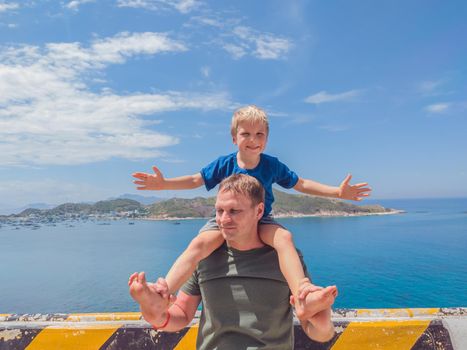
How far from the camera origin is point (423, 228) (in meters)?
122

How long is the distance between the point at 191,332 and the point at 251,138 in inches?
59.1

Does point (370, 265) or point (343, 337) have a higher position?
point (343, 337)

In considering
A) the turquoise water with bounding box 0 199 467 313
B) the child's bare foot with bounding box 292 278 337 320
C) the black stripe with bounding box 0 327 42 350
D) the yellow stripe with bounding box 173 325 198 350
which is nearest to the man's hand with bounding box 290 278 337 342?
the child's bare foot with bounding box 292 278 337 320

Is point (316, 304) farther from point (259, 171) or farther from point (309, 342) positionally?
point (259, 171)

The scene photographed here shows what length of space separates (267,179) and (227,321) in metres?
1.26

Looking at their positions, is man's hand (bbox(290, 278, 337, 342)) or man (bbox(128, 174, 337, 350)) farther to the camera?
man (bbox(128, 174, 337, 350))

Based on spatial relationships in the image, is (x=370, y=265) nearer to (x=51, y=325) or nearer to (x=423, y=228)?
(x=423, y=228)

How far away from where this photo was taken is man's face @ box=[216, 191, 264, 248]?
87.0 inches

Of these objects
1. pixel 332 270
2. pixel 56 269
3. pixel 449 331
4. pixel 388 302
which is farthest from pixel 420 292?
pixel 56 269

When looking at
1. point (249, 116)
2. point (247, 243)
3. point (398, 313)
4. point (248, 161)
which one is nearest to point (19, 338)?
point (247, 243)

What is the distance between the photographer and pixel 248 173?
9.60 feet

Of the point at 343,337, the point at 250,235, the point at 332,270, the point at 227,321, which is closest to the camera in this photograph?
the point at 227,321

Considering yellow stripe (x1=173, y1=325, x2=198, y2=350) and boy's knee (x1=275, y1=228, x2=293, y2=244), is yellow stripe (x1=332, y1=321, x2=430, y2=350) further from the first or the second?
yellow stripe (x1=173, y1=325, x2=198, y2=350)

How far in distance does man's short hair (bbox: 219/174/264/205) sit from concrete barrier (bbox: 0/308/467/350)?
0.97 meters
